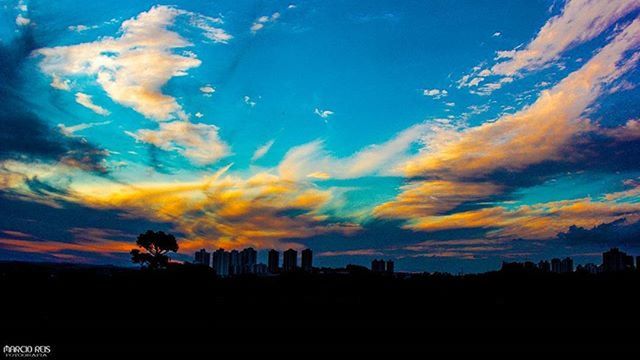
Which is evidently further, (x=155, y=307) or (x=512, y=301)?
(x=512, y=301)

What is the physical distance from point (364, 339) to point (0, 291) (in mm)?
35388

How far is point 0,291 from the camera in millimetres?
41000

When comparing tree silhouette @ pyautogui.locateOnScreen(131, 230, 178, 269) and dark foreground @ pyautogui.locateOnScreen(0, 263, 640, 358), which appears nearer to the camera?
dark foreground @ pyautogui.locateOnScreen(0, 263, 640, 358)

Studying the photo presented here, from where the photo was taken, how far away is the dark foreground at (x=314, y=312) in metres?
31.3

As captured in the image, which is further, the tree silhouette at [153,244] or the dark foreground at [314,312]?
the tree silhouette at [153,244]

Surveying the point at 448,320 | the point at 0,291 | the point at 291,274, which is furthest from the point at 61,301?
the point at 448,320

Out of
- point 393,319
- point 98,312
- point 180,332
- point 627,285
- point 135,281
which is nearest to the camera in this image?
point 180,332

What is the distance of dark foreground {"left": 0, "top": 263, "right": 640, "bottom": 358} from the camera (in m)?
31.3

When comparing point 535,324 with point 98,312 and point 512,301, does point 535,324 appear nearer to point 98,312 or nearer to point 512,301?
point 512,301

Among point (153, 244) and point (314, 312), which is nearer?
point (314, 312)

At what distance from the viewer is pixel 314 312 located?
43625 millimetres

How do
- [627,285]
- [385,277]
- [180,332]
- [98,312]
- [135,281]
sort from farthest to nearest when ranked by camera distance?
1. [385,277]
2. [135,281]
3. [627,285]
4. [98,312]
5. [180,332]

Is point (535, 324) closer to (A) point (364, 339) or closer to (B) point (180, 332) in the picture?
(A) point (364, 339)

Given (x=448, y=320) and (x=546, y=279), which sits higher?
(x=546, y=279)
